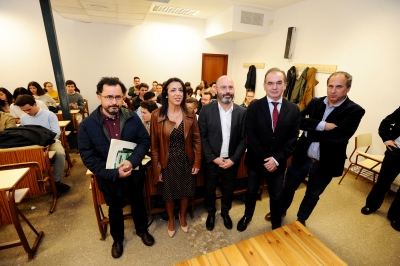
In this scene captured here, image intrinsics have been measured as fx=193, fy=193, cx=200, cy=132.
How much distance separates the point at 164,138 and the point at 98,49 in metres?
5.67

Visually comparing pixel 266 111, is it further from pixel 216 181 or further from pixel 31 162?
pixel 31 162

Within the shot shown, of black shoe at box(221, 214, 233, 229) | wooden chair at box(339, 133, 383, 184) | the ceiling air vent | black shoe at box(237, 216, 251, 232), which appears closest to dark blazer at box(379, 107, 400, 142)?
wooden chair at box(339, 133, 383, 184)

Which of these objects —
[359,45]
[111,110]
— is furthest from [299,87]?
[111,110]

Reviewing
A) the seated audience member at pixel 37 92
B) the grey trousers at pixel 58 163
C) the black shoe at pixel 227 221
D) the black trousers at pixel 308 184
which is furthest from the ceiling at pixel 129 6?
the black shoe at pixel 227 221

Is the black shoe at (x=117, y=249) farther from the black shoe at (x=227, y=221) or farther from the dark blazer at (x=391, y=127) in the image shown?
the dark blazer at (x=391, y=127)

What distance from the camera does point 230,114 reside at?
6.23ft

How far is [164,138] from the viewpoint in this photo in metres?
1.75

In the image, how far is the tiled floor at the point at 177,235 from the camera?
6.05 ft

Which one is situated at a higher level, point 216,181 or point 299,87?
point 299,87

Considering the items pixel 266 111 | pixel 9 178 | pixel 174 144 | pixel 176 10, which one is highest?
pixel 176 10

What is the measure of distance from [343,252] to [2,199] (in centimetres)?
318

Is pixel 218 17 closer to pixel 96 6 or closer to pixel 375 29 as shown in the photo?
pixel 96 6

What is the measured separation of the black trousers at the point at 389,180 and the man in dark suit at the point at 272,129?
55.8 inches

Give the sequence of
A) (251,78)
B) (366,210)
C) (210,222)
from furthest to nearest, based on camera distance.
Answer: (251,78) → (366,210) → (210,222)
